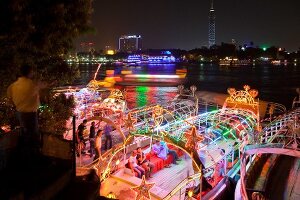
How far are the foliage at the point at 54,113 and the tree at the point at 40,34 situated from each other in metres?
0.47

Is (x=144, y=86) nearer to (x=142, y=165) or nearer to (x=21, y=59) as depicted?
(x=142, y=165)

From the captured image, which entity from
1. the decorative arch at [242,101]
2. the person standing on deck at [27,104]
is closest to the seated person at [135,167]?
the person standing on deck at [27,104]

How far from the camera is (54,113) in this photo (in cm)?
705

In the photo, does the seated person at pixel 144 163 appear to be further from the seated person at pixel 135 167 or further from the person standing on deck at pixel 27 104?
the person standing on deck at pixel 27 104

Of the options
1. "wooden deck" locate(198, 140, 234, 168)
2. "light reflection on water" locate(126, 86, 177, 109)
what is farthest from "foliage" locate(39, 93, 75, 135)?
"light reflection on water" locate(126, 86, 177, 109)

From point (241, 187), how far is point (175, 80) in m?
59.9

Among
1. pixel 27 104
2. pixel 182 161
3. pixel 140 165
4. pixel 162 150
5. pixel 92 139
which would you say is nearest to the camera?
pixel 27 104

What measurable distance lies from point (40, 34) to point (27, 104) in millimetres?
1248

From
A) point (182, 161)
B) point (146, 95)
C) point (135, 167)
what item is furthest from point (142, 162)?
point (146, 95)

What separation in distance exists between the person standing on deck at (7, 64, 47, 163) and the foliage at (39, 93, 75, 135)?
1.31 metres

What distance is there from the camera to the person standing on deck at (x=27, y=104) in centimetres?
525

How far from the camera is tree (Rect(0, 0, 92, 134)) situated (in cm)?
504

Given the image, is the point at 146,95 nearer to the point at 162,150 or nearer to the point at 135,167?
the point at 162,150

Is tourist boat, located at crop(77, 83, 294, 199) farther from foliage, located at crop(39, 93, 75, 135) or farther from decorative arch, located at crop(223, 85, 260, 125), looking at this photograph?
decorative arch, located at crop(223, 85, 260, 125)
